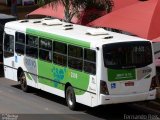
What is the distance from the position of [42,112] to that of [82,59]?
2.16 m

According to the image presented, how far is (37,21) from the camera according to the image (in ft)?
71.3

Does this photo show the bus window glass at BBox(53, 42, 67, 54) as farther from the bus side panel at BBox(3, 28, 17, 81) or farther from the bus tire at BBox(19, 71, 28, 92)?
the bus side panel at BBox(3, 28, 17, 81)

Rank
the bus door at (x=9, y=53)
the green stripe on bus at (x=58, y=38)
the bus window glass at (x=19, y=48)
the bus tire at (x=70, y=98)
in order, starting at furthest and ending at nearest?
the bus door at (x=9, y=53) < the bus window glass at (x=19, y=48) < the bus tire at (x=70, y=98) < the green stripe on bus at (x=58, y=38)

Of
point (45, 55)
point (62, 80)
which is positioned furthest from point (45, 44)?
point (62, 80)

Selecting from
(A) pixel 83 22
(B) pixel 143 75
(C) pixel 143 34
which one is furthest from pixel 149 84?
(A) pixel 83 22

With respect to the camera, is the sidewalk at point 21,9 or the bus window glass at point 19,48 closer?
the bus window glass at point 19,48

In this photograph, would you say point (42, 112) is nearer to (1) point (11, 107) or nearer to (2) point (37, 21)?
(1) point (11, 107)

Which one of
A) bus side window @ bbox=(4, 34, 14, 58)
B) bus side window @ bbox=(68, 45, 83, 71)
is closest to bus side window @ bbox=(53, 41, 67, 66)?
bus side window @ bbox=(68, 45, 83, 71)

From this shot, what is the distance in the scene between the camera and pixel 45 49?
778 inches

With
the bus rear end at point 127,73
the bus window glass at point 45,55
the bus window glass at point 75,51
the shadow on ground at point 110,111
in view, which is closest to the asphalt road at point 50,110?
the shadow on ground at point 110,111

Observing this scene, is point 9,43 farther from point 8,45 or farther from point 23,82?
point 23,82

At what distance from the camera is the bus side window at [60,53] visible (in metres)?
18.7

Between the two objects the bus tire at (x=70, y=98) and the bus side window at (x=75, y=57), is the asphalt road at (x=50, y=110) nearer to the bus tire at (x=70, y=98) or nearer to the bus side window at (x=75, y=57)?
the bus tire at (x=70, y=98)

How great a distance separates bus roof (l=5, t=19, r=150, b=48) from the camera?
17.3 meters
